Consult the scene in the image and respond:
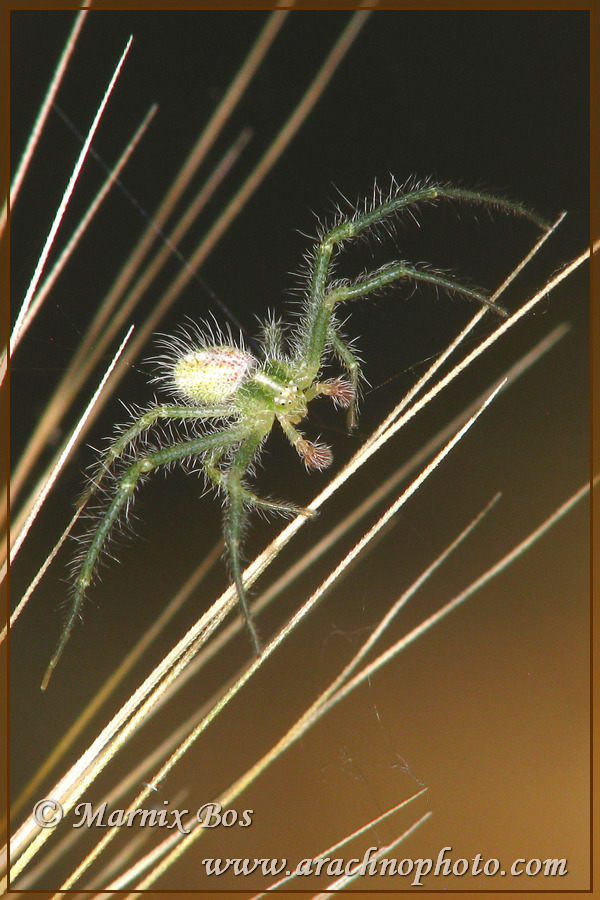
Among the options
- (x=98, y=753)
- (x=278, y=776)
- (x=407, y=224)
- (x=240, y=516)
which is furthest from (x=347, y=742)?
(x=407, y=224)

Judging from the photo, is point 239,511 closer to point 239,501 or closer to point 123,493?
point 239,501

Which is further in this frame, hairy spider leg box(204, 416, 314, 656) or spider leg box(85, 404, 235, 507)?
spider leg box(85, 404, 235, 507)

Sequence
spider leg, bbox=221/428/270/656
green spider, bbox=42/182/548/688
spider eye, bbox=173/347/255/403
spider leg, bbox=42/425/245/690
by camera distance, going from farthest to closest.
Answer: spider eye, bbox=173/347/255/403 → green spider, bbox=42/182/548/688 → spider leg, bbox=42/425/245/690 → spider leg, bbox=221/428/270/656

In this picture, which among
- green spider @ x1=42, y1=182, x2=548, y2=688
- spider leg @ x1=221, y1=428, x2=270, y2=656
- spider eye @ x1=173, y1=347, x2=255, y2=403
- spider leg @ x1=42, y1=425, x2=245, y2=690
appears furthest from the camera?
spider eye @ x1=173, y1=347, x2=255, y2=403

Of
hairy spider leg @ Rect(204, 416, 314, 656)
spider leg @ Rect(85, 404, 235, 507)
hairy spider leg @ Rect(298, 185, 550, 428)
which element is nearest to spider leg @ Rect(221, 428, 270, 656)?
hairy spider leg @ Rect(204, 416, 314, 656)

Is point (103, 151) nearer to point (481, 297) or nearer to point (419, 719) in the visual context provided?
point (481, 297)

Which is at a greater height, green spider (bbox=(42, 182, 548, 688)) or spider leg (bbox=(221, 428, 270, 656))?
green spider (bbox=(42, 182, 548, 688))

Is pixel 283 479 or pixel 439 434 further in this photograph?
pixel 283 479

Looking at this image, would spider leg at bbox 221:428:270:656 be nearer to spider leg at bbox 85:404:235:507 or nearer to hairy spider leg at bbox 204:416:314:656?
hairy spider leg at bbox 204:416:314:656

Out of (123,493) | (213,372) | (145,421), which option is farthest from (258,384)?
(123,493)
